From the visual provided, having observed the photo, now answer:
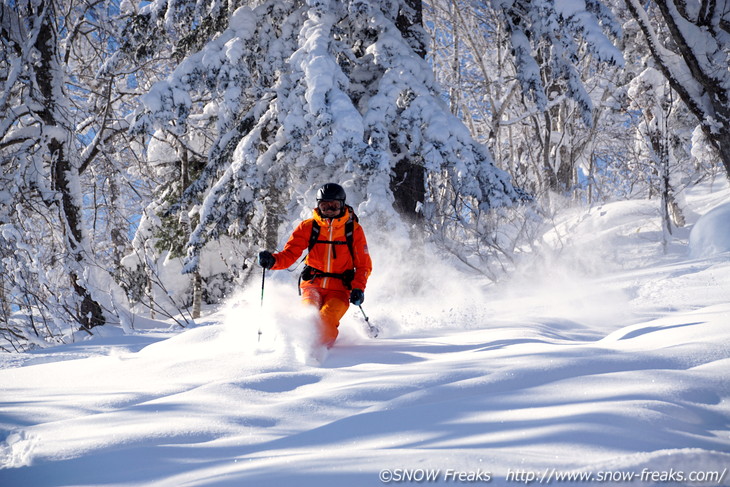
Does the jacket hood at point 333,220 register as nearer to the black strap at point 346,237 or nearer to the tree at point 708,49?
the black strap at point 346,237

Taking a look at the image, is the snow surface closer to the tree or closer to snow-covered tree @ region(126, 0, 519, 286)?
snow-covered tree @ region(126, 0, 519, 286)

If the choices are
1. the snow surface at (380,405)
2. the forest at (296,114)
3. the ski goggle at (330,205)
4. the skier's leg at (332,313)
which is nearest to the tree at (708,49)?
the forest at (296,114)

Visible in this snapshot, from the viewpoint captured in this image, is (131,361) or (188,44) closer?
(131,361)

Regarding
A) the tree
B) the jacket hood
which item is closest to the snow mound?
the tree

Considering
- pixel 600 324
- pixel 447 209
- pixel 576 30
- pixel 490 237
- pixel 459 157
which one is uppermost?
pixel 576 30

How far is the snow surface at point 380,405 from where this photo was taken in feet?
6.32

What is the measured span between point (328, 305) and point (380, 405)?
2203mm

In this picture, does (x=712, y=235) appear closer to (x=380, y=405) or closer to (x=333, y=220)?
(x=333, y=220)

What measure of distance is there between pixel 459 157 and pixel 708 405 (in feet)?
15.8

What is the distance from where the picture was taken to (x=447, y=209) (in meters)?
8.76

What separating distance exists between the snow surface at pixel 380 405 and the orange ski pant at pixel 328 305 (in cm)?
15

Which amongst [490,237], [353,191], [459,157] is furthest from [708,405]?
[490,237]

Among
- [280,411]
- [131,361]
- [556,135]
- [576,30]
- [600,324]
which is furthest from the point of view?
[556,135]

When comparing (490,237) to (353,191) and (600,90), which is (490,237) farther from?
(600,90)
